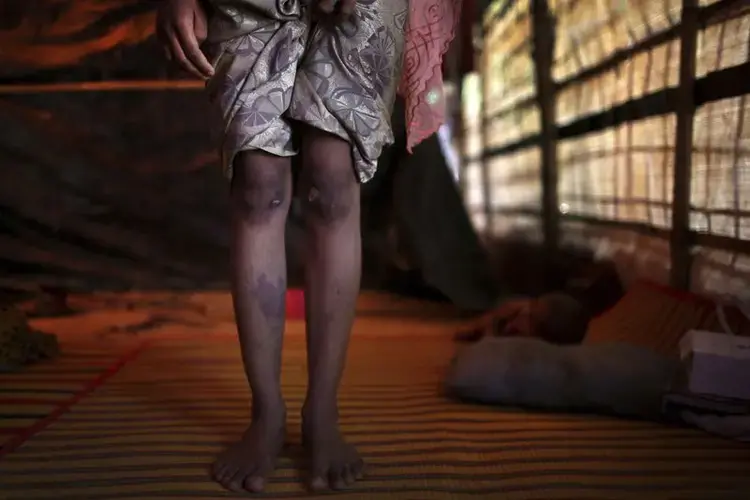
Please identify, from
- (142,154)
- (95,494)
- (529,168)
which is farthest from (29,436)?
(529,168)

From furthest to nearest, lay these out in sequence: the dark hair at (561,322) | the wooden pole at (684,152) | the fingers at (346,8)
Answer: the dark hair at (561,322), the wooden pole at (684,152), the fingers at (346,8)

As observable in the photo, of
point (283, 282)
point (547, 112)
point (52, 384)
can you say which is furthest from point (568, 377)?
point (547, 112)

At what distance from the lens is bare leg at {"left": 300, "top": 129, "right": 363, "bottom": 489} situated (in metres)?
1.00

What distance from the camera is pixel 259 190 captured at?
1.00 meters

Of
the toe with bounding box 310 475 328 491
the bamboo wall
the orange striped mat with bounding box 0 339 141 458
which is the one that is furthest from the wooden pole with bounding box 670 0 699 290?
the orange striped mat with bounding box 0 339 141 458

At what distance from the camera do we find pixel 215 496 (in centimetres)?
96

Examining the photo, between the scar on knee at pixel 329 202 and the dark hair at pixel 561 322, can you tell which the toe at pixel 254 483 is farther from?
the dark hair at pixel 561 322

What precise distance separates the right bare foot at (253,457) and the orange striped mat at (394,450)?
2 cm

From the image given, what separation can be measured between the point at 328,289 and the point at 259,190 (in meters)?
0.18

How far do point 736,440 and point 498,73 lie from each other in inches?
116

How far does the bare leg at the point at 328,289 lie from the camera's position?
3.29 ft

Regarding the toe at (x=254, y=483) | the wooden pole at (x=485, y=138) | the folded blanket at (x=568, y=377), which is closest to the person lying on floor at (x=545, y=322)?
the folded blanket at (x=568, y=377)

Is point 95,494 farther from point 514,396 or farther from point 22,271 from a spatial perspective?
point 22,271

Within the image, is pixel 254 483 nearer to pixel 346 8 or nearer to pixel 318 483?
pixel 318 483
